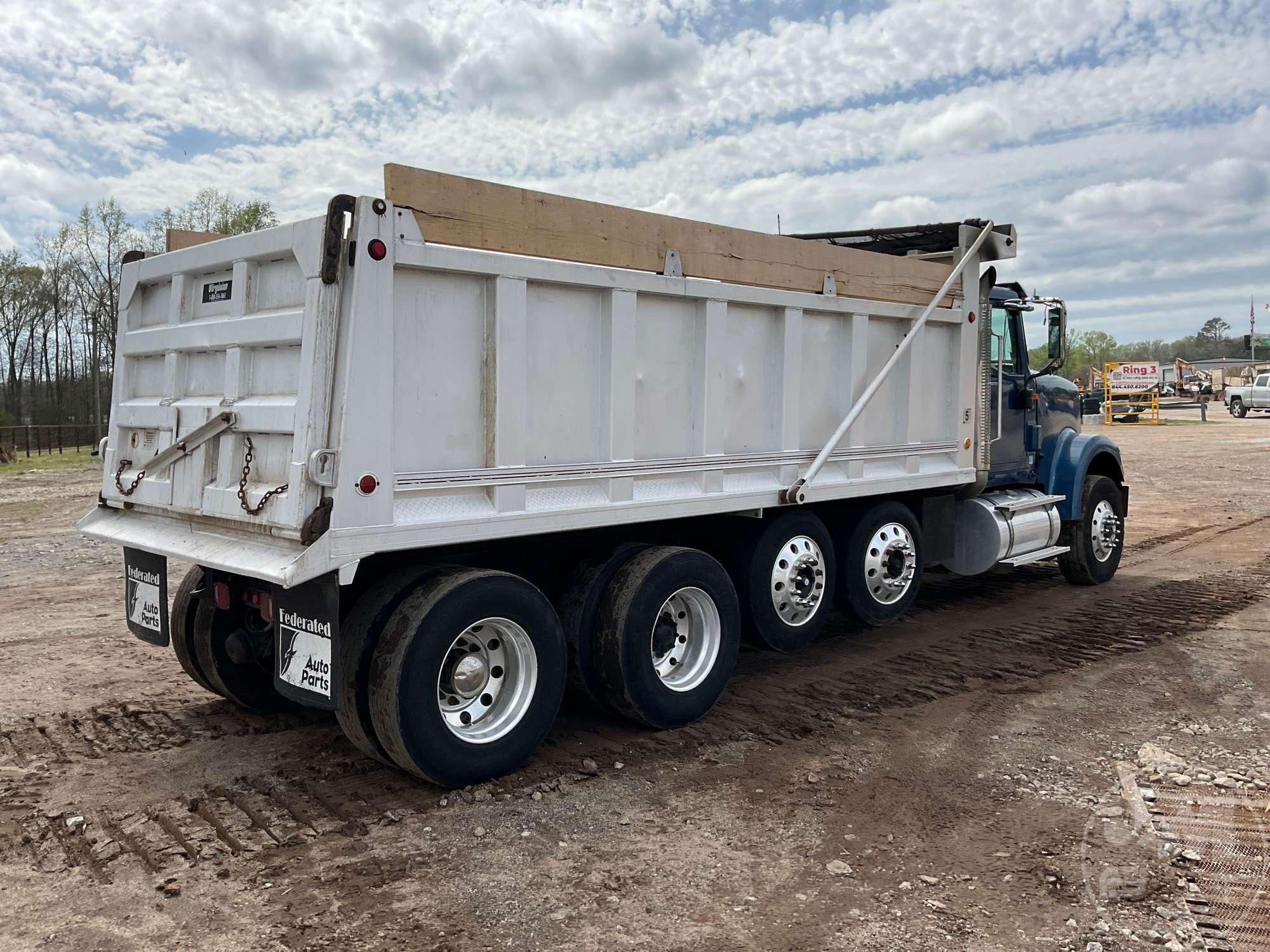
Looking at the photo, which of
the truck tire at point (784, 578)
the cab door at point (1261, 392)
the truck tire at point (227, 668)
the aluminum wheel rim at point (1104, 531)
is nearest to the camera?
the truck tire at point (227, 668)

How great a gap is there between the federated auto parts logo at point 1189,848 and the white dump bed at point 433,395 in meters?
2.67

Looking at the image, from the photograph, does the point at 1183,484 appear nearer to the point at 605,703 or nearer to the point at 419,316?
the point at 605,703

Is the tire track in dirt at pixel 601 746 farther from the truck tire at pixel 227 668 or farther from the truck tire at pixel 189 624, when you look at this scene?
the truck tire at pixel 189 624

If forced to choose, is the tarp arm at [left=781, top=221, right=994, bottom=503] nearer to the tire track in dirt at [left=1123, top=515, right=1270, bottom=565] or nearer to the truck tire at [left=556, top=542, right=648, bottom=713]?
the truck tire at [left=556, top=542, right=648, bottom=713]

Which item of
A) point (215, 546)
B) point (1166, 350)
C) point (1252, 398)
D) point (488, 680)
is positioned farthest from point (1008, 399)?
point (1166, 350)

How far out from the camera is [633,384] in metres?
5.50

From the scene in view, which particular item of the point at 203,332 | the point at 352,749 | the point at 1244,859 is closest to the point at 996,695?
the point at 1244,859

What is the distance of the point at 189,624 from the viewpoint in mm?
5922

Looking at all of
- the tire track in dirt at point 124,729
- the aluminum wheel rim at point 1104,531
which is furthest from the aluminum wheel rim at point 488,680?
the aluminum wheel rim at point 1104,531

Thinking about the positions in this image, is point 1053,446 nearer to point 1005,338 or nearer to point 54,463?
point 1005,338

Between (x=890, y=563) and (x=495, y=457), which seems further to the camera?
(x=890, y=563)

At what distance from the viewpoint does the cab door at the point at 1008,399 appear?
8.66 m

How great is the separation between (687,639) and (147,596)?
10.0ft

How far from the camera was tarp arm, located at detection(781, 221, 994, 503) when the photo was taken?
21.5ft
